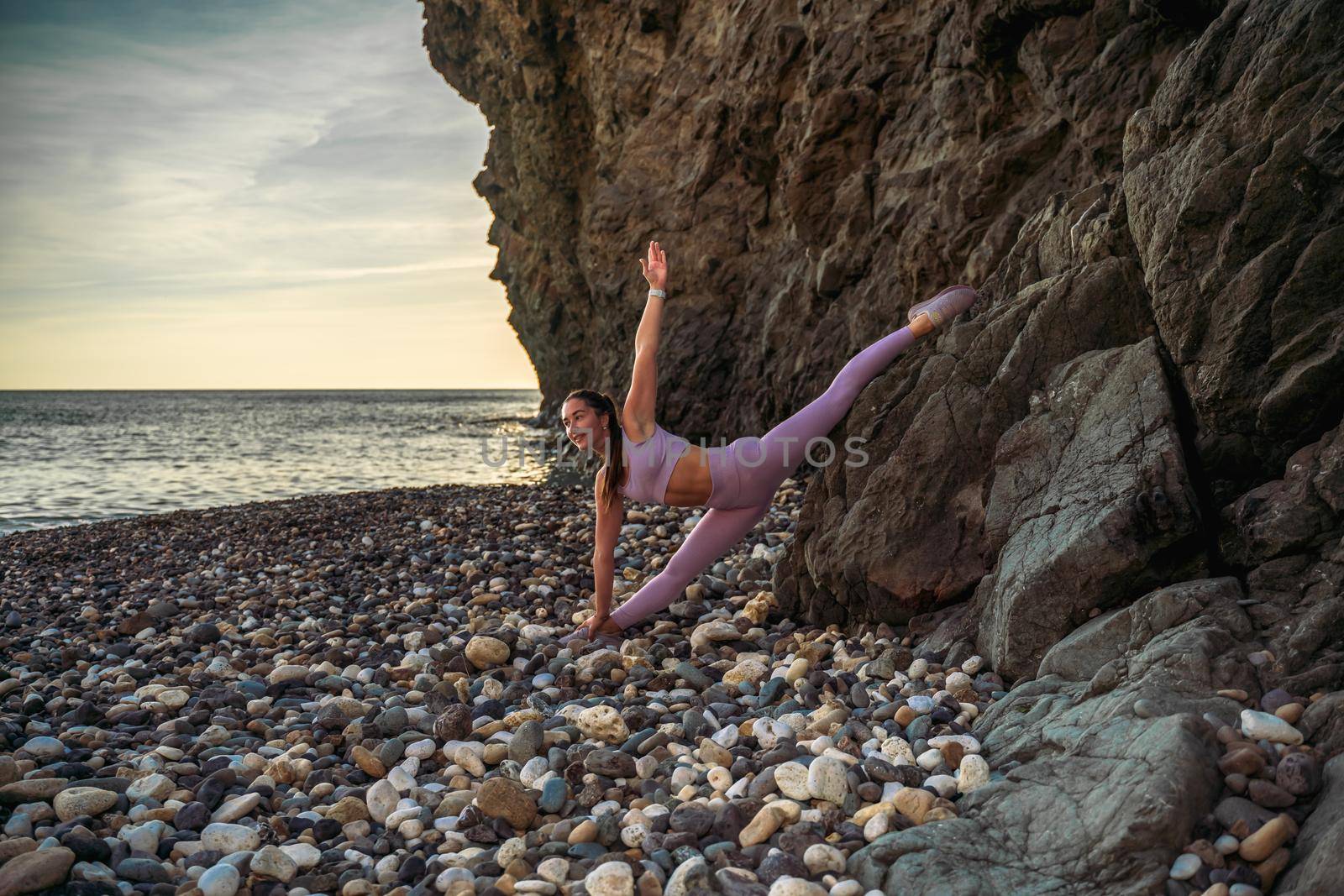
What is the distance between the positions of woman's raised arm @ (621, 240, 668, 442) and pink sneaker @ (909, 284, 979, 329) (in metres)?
1.89

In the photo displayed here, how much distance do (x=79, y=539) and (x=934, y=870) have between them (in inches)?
547

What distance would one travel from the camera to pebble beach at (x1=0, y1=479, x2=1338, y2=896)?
10.6 ft

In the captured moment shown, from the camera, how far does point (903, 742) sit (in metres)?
3.87

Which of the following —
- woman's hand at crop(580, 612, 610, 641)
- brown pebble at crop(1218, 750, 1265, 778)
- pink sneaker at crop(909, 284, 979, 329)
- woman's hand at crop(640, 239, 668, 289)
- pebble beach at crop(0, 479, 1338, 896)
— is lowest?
pebble beach at crop(0, 479, 1338, 896)

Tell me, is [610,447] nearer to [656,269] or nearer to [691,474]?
[691,474]

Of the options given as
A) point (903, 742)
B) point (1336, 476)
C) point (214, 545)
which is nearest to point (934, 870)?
point (903, 742)

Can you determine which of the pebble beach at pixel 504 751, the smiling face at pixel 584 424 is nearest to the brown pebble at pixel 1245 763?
the pebble beach at pixel 504 751

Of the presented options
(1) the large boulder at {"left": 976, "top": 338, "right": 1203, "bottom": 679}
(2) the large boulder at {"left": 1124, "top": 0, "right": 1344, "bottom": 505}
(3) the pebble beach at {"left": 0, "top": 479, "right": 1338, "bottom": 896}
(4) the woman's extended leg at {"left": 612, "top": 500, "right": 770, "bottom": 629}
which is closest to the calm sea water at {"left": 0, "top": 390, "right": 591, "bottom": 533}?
(3) the pebble beach at {"left": 0, "top": 479, "right": 1338, "bottom": 896}

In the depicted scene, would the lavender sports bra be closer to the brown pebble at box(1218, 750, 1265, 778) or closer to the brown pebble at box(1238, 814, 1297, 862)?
the brown pebble at box(1218, 750, 1265, 778)

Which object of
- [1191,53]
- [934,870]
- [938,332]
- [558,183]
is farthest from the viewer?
[558,183]

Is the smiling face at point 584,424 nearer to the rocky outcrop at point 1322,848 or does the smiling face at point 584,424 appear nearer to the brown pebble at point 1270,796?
the brown pebble at point 1270,796

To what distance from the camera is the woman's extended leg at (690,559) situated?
627 cm

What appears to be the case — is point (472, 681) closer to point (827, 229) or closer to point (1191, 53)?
point (1191, 53)

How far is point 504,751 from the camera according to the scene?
173 inches
